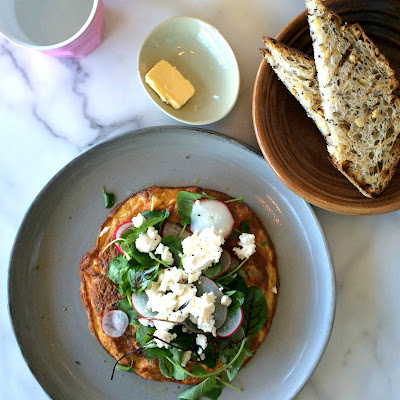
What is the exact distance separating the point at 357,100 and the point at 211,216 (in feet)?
2.63

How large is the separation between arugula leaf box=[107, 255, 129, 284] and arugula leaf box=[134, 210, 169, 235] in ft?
0.49

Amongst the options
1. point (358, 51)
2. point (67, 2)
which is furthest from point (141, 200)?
point (358, 51)

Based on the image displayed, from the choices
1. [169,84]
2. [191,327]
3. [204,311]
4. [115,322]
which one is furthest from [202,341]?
[169,84]

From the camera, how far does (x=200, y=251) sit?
6.18 ft

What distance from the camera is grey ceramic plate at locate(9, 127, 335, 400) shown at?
6.76ft

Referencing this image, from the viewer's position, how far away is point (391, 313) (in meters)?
2.18

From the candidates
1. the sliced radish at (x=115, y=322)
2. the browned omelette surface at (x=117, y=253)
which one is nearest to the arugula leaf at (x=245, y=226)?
the browned omelette surface at (x=117, y=253)

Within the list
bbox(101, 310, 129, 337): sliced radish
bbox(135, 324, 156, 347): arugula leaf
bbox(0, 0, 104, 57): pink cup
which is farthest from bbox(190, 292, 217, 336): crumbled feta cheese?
bbox(0, 0, 104, 57): pink cup

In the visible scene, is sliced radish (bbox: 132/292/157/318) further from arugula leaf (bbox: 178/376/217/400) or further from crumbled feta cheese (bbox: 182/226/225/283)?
arugula leaf (bbox: 178/376/217/400)

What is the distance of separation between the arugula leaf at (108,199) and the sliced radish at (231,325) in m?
0.77

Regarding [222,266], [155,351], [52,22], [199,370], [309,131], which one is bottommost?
[199,370]

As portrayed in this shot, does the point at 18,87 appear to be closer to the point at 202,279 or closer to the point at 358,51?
the point at 202,279

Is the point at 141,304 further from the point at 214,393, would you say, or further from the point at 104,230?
the point at 214,393

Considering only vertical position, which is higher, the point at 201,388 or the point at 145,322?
the point at 145,322
